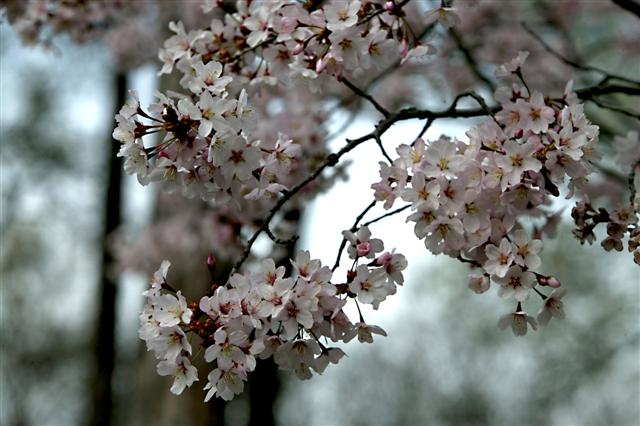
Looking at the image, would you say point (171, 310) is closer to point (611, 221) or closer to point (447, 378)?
point (611, 221)

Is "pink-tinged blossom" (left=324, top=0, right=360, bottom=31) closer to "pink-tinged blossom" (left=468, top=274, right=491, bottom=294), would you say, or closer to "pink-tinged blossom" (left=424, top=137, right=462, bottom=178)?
"pink-tinged blossom" (left=424, top=137, right=462, bottom=178)

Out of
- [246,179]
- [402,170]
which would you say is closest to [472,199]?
[402,170]

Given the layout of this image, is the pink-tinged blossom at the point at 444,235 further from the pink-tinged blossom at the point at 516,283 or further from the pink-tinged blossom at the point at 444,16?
the pink-tinged blossom at the point at 444,16

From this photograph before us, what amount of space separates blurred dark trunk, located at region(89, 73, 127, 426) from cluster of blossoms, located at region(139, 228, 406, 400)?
231 inches

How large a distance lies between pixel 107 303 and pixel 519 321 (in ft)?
22.5

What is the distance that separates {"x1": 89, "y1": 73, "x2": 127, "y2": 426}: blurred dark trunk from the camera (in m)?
7.27

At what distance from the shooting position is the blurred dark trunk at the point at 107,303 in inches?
286

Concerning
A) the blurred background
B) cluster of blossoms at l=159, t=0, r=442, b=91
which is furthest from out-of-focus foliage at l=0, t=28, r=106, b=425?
cluster of blossoms at l=159, t=0, r=442, b=91

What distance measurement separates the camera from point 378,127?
1831mm

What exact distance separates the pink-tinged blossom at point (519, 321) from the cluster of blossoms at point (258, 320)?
30 cm

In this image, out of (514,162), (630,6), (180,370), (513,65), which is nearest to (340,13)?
(513,65)

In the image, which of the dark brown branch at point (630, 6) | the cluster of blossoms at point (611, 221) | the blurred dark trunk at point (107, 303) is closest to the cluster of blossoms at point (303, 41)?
the cluster of blossoms at point (611, 221)

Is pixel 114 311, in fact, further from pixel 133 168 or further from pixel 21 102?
pixel 133 168

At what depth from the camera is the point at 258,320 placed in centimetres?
142
